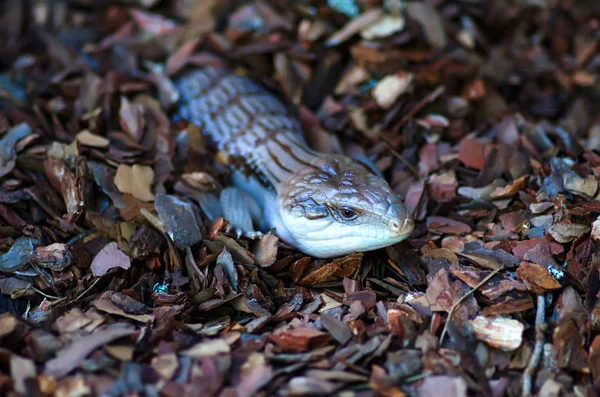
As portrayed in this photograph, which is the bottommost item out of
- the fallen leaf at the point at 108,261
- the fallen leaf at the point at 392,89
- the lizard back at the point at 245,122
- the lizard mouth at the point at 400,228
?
the fallen leaf at the point at 108,261

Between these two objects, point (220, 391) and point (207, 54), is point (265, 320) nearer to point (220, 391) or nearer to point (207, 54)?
point (220, 391)

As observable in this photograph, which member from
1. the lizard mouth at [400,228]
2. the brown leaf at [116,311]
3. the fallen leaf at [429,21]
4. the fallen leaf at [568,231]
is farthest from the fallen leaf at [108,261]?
the fallen leaf at [429,21]

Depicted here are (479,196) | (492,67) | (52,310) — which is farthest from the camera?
(492,67)

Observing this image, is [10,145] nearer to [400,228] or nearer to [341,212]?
[341,212]

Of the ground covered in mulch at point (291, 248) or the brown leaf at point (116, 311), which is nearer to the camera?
the ground covered in mulch at point (291, 248)

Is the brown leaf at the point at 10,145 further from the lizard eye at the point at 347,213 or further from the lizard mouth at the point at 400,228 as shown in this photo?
the lizard mouth at the point at 400,228

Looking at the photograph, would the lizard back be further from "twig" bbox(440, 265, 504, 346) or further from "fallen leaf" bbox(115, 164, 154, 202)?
"twig" bbox(440, 265, 504, 346)

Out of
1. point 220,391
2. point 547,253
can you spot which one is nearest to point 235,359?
point 220,391
